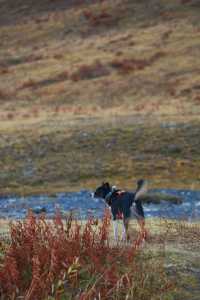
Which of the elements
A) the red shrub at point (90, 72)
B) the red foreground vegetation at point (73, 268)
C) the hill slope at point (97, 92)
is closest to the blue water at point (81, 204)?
the hill slope at point (97, 92)

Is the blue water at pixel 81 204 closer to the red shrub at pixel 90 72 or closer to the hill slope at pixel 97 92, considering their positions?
the hill slope at pixel 97 92

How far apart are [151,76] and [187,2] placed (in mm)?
23227

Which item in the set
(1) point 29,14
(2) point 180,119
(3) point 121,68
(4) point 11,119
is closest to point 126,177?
(2) point 180,119

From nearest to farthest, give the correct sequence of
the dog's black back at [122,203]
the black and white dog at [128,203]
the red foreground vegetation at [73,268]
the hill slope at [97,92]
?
the red foreground vegetation at [73,268]
the black and white dog at [128,203]
the dog's black back at [122,203]
the hill slope at [97,92]

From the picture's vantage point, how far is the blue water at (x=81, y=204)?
81.8 feet

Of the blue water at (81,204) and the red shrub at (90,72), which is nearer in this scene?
the blue water at (81,204)

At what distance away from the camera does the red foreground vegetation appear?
8.87 meters

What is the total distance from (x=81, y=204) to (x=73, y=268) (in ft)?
60.7

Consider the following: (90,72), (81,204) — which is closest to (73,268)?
(81,204)

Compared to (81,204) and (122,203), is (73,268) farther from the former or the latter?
(81,204)

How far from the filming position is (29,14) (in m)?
94.9

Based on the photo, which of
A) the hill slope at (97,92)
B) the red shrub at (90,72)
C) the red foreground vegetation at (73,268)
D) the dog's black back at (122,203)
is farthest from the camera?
the red shrub at (90,72)

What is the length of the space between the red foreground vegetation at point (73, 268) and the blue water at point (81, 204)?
46.5 feet

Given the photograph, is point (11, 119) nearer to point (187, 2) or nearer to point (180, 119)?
point (180, 119)
